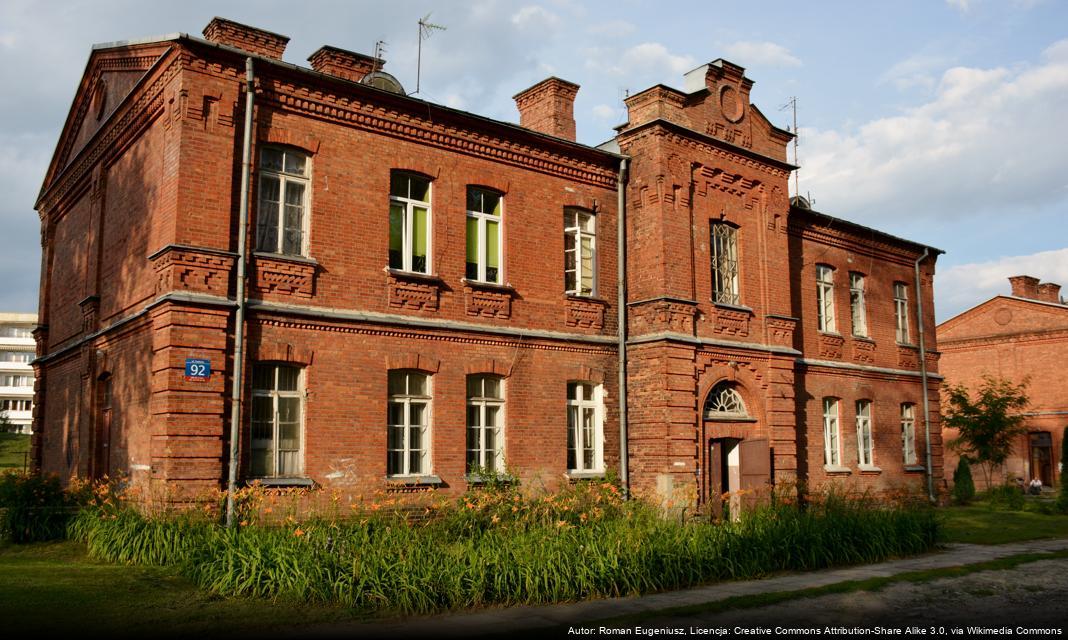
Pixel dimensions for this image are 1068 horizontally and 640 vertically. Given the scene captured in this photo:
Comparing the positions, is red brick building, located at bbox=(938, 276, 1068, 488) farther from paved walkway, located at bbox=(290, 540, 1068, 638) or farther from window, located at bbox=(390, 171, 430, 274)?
window, located at bbox=(390, 171, 430, 274)

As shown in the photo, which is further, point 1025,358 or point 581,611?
point 1025,358

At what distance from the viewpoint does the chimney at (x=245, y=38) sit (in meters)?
13.7

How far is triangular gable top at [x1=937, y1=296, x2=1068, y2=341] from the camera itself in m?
35.2

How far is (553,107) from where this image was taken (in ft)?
60.3

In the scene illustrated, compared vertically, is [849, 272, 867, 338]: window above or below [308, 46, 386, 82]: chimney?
below

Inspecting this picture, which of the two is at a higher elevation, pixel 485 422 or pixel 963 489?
pixel 485 422

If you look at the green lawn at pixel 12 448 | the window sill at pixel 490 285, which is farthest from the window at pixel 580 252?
the green lawn at pixel 12 448

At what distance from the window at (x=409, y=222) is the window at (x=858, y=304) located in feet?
43.1

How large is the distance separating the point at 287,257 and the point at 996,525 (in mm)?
16849

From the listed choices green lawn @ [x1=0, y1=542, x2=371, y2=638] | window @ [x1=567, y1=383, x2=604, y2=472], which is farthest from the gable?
window @ [x1=567, y1=383, x2=604, y2=472]

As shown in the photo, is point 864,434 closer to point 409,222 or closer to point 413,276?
point 413,276

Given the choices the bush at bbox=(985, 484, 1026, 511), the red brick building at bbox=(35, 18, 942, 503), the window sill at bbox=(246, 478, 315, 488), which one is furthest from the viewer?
the bush at bbox=(985, 484, 1026, 511)

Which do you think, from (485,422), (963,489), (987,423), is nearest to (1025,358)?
(987,423)

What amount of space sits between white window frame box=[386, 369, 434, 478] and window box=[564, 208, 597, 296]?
387 centimetres
